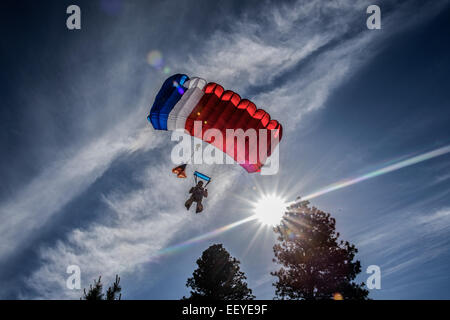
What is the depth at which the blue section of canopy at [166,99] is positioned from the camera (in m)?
11.5

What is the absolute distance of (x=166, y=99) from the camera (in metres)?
11.5

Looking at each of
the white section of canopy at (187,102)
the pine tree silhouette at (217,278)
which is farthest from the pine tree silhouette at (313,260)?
the white section of canopy at (187,102)

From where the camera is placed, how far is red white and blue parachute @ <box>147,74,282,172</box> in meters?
11.5

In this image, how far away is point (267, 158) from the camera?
12.4 metres

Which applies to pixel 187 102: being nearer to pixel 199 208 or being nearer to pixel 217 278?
pixel 199 208

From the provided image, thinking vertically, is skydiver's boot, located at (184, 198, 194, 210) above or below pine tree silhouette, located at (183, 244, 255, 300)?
above

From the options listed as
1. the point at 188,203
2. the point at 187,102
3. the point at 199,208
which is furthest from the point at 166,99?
the point at 199,208

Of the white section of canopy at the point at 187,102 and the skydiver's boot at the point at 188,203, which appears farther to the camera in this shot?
the white section of canopy at the point at 187,102

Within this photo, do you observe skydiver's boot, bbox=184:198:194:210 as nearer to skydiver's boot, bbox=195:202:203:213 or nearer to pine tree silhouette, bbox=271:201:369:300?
skydiver's boot, bbox=195:202:203:213

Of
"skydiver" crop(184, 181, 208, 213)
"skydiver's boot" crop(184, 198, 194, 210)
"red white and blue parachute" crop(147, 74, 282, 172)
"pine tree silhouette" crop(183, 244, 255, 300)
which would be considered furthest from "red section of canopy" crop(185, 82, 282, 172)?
"pine tree silhouette" crop(183, 244, 255, 300)

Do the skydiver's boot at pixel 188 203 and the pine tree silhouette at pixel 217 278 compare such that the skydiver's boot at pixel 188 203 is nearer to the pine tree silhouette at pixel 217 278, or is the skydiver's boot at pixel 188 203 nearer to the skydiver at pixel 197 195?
the skydiver at pixel 197 195
